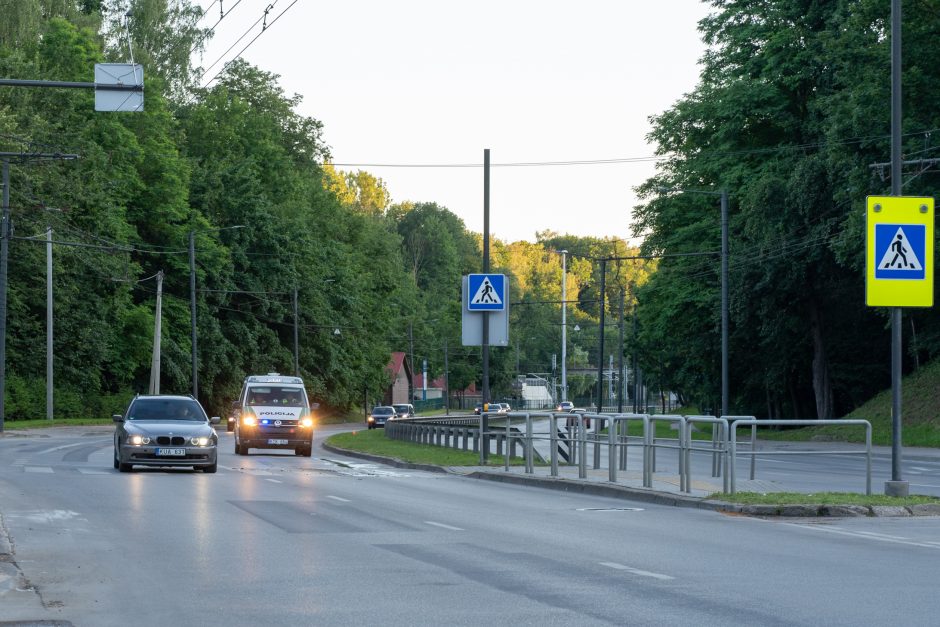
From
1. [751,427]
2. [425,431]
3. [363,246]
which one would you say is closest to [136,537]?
[751,427]

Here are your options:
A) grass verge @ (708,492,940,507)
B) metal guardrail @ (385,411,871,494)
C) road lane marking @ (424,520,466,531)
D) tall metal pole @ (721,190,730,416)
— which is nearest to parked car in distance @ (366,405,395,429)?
tall metal pole @ (721,190,730,416)

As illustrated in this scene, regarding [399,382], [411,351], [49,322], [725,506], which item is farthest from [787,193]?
[399,382]

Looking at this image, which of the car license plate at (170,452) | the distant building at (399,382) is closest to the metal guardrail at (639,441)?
the car license plate at (170,452)

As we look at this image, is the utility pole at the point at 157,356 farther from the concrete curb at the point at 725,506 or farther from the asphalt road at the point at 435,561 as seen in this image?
the asphalt road at the point at 435,561

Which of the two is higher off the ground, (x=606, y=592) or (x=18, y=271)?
(x=18, y=271)

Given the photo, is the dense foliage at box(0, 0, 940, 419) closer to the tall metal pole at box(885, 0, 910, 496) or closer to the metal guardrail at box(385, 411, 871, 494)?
the metal guardrail at box(385, 411, 871, 494)

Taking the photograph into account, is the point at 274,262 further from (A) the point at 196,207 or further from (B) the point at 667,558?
(B) the point at 667,558

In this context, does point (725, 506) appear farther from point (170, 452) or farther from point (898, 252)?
point (170, 452)

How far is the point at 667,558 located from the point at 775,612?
329cm

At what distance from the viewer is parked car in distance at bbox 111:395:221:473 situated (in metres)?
25.9

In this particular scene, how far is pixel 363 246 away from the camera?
10556 cm

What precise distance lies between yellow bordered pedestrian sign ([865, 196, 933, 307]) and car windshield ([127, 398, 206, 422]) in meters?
13.4

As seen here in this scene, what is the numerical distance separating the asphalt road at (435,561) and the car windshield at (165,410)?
5.56 metres

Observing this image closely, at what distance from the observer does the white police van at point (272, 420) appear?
37.1 meters
